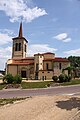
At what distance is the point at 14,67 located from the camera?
225 ft

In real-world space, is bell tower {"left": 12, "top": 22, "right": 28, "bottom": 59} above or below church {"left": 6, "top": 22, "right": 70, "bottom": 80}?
above

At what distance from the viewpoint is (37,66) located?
217 feet

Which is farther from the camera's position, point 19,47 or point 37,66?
point 19,47

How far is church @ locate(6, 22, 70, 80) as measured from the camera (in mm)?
65000

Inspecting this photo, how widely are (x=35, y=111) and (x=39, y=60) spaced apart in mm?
51177

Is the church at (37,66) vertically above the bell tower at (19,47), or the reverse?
the bell tower at (19,47)

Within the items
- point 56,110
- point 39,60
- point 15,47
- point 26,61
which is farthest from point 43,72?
point 56,110

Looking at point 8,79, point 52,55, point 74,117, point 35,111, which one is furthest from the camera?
point 52,55

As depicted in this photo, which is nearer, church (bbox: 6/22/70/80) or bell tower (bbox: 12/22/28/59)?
church (bbox: 6/22/70/80)

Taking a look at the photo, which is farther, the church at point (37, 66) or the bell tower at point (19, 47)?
the bell tower at point (19, 47)

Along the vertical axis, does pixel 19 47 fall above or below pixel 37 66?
above

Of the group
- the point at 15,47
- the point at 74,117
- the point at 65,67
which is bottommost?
the point at 74,117

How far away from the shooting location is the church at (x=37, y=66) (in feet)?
213

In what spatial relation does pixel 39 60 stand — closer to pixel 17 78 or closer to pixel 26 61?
pixel 26 61
